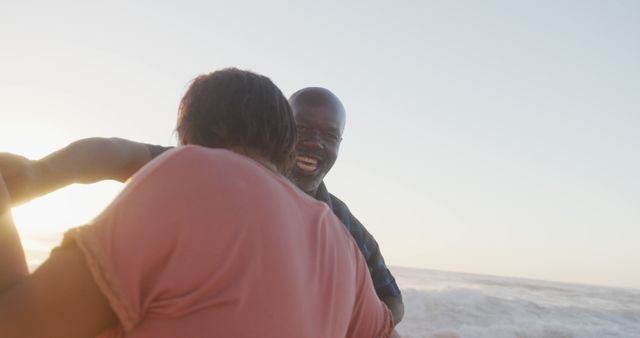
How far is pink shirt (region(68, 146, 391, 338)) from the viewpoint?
979 millimetres

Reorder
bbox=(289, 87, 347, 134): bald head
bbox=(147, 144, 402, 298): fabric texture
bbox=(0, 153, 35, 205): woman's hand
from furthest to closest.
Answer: bbox=(289, 87, 347, 134): bald head → bbox=(147, 144, 402, 298): fabric texture → bbox=(0, 153, 35, 205): woman's hand

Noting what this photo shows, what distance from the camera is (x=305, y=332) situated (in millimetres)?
1146

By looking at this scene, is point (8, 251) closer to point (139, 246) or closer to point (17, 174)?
point (139, 246)

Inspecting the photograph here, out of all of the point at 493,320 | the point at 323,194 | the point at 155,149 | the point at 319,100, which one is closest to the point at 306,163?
the point at 323,194

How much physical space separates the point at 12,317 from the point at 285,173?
28.9 inches

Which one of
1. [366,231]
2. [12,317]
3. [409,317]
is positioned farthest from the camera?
[409,317]

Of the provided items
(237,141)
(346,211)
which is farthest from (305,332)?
(346,211)

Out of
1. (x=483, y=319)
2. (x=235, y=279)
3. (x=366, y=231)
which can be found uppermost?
(x=235, y=279)

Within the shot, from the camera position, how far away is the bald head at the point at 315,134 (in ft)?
10.1

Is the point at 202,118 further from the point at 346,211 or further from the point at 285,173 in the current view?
the point at 346,211

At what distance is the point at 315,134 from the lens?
3137 mm

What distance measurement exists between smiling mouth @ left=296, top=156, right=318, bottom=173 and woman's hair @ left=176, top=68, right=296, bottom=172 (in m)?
1.65

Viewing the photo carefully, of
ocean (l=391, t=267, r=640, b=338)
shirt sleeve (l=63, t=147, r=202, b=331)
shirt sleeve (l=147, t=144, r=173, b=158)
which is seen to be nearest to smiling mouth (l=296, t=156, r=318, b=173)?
shirt sleeve (l=147, t=144, r=173, b=158)

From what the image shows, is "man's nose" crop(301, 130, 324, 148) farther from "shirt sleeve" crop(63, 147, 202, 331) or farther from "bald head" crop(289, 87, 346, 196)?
"shirt sleeve" crop(63, 147, 202, 331)
